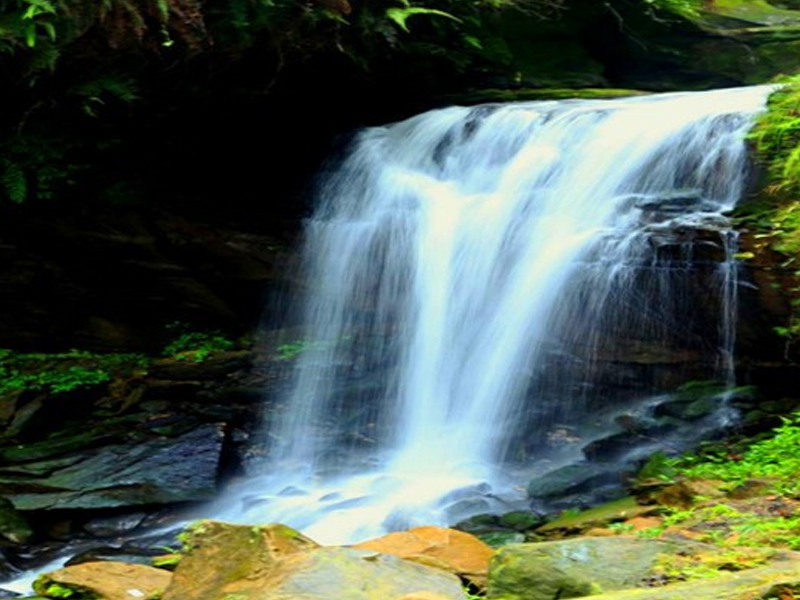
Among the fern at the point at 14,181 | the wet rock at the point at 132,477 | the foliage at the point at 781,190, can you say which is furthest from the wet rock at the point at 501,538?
the fern at the point at 14,181

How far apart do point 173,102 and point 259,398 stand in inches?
111

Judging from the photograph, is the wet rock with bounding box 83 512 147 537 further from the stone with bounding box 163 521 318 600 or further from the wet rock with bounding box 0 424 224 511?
the stone with bounding box 163 521 318 600

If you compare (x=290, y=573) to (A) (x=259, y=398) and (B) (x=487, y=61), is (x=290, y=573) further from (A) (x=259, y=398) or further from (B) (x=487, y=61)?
(B) (x=487, y=61)

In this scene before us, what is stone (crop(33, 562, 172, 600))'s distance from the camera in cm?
437

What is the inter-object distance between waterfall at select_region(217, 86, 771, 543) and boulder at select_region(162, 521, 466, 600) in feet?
7.16

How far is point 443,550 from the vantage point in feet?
15.1

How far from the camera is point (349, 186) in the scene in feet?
29.4

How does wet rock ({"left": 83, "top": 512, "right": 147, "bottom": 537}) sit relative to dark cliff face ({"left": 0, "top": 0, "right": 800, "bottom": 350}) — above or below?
below

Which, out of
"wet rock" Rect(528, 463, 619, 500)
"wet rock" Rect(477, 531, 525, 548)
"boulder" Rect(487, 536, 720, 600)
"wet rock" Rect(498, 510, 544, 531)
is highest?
"boulder" Rect(487, 536, 720, 600)

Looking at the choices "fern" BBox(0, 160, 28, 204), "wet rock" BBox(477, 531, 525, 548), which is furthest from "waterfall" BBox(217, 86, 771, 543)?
"fern" BBox(0, 160, 28, 204)

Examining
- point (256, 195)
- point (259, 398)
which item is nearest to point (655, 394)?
point (259, 398)

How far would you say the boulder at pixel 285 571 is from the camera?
11.4 ft

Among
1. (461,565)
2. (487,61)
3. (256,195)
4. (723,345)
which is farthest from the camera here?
(487,61)

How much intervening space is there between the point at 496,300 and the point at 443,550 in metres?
3.09
